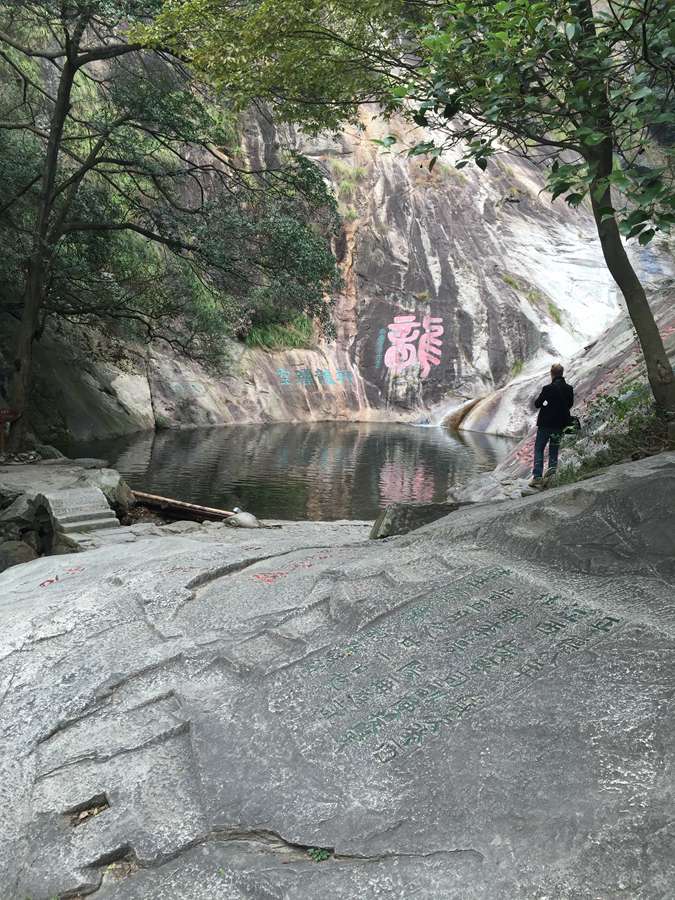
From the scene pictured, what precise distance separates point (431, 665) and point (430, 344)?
100ft

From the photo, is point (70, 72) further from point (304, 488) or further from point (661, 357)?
point (661, 357)

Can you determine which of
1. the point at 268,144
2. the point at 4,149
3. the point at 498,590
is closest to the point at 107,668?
the point at 498,590

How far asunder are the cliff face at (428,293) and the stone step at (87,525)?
1879cm

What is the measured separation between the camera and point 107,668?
370 cm

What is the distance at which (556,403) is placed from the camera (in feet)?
27.1

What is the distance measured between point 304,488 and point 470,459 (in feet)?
22.6

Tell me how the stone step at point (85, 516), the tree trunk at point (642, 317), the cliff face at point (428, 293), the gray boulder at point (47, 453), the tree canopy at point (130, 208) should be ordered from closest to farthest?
the tree trunk at point (642, 317) < the stone step at point (85, 516) < the tree canopy at point (130, 208) < the gray boulder at point (47, 453) < the cliff face at point (428, 293)

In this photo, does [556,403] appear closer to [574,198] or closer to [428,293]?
[574,198]

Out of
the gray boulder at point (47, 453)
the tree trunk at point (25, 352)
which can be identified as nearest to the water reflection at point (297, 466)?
the gray boulder at point (47, 453)

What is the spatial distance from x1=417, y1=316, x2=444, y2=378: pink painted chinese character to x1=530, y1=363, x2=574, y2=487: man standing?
24.2 metres

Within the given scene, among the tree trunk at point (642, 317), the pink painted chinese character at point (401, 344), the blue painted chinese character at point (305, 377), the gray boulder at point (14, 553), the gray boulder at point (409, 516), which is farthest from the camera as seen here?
the pink painted chinese character at point (401, 344)

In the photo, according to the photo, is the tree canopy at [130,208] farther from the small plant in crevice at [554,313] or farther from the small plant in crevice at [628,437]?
the small plant in crevice at [554,313]

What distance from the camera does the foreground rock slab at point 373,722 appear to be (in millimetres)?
2344

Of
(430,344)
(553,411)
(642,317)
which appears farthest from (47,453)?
(430,344)
